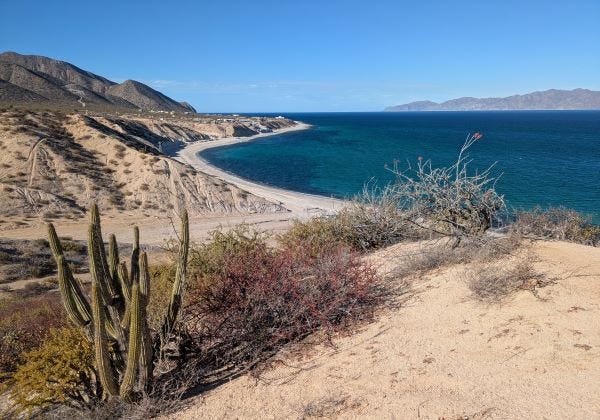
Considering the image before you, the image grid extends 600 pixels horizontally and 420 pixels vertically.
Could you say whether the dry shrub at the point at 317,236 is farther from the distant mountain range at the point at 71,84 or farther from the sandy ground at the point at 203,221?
the distant mountain range at the point at 71,84

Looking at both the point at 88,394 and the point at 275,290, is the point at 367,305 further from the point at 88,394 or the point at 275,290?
the point at 88,394

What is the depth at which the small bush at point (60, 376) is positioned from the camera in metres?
5.77

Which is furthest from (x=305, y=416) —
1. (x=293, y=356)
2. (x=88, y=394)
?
(x=88, y=394)

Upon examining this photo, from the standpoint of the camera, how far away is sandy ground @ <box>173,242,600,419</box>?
5035mm

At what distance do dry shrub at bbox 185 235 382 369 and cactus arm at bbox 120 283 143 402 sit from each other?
156 cm

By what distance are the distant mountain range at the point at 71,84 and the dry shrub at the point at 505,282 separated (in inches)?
3710

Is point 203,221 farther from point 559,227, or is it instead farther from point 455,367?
point 455,367

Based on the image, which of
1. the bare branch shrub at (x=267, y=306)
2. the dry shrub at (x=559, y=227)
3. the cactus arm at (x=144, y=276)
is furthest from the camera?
the dry shrub at (x=559, y=227)

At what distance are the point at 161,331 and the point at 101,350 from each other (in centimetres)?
130

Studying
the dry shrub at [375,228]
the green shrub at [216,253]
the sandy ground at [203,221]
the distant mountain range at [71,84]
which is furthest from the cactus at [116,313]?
the distant mountain range at [71,84]

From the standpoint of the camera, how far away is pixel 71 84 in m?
118

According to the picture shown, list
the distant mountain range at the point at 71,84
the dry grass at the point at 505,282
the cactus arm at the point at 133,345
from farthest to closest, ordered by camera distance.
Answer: the distant mountain range at the point at 71,84, the dry grass at the point at 505,282, the cactus arm at the point at 133,345

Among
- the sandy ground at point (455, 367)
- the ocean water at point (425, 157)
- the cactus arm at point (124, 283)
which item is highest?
the cactus arm at point (124, 283)

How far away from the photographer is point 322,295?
26.6 feet
